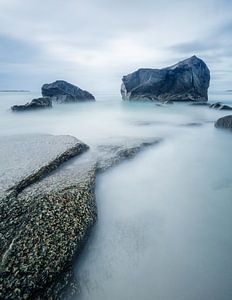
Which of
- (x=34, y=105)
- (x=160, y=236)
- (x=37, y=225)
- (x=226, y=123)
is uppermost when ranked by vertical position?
(x=37, y=225)

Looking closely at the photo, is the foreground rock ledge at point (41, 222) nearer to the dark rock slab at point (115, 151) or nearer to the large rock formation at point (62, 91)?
the dark rock slab at point (115, 151)

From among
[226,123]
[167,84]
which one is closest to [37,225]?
[226,123]

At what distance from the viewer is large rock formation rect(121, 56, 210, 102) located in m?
47.4

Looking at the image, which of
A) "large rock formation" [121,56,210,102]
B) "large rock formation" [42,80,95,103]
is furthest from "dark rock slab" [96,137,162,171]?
"large rock formation" [121,56,210,102]

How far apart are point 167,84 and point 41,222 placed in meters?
48.0

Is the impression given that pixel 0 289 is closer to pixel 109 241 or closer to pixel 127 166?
pixel 109 241

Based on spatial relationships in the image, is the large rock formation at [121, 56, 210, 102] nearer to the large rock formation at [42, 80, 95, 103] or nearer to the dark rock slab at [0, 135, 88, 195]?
the large rock formation at [42, 80, 95, 103]

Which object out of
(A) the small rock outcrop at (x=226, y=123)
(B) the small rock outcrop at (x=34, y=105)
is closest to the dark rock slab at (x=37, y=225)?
(A) the small rock outcrop at (x=226, y=123)

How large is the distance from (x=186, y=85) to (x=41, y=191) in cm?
4748

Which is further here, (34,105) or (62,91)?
(62,91)

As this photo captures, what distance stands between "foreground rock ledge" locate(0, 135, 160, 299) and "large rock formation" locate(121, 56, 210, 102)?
4357 centimetres

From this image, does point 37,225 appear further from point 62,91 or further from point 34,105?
point 62,91

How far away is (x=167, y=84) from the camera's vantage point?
4831 cm

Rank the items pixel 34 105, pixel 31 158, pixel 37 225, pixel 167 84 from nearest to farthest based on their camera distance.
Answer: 1. pixel 37 225
2. pixel 31 158
3. pixel 34 105
4. pixel 167 84
